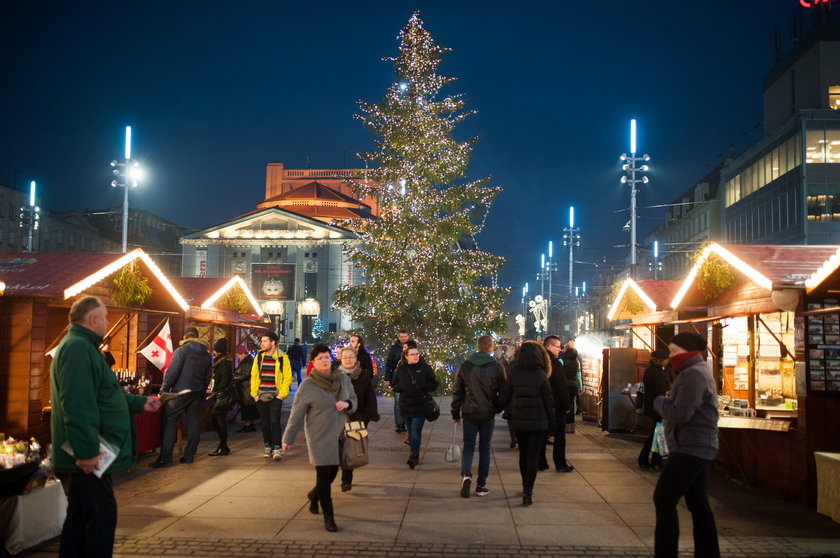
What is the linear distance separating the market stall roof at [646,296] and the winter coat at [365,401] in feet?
25.6

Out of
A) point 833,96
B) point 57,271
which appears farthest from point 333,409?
point 833,96

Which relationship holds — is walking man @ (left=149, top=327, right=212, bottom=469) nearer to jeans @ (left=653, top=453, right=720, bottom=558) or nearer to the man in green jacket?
the man in green jacket

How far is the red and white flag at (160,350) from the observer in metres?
11.6

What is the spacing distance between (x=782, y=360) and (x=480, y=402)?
6.22 metres

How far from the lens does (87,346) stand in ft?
14.4

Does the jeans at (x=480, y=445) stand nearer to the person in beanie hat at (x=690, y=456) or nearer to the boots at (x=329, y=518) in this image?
the boots at (x=329, y=518)

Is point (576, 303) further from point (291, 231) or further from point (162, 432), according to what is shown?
point (162, 432)

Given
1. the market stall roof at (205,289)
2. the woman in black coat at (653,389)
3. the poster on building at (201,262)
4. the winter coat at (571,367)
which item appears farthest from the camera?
the poster on building at (201,262)

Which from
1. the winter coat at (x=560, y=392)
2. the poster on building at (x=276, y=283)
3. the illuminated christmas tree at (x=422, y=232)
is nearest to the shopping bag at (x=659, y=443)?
the winter coat at (x=560, y=392)

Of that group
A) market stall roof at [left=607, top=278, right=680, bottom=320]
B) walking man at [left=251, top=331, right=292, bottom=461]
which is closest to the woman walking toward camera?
walking man at [left=251, top=331, right=292, bottom=461]

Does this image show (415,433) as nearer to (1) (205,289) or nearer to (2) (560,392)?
(2) (560,392)

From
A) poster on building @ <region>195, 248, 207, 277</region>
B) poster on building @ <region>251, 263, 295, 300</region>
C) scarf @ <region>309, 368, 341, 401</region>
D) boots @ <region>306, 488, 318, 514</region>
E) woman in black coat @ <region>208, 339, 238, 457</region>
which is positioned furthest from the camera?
poster on building @ <region>195, 248, 207, 277</region>

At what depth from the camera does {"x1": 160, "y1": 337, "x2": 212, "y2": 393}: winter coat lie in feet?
34.0

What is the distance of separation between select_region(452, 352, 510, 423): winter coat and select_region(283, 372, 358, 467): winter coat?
1.84 metres
